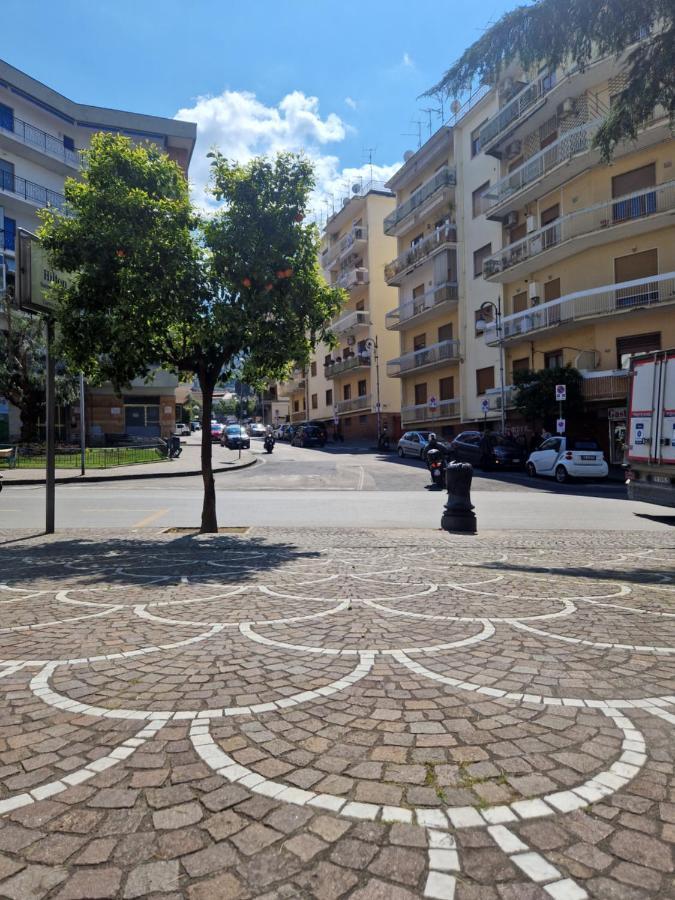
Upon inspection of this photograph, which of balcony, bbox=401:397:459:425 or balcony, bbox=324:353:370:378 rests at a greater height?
balcony, bbox=324:353:370:378

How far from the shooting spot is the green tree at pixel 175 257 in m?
7.80

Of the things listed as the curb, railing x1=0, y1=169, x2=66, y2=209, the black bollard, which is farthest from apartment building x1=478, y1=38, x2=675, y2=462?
railing x1=0, y1=169, x2=66, y2=209

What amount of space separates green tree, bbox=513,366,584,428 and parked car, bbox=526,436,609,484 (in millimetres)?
2981

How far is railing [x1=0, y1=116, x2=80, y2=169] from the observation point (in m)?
33.7

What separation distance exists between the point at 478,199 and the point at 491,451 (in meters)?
17.2

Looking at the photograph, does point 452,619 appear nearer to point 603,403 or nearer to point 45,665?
point 45,665

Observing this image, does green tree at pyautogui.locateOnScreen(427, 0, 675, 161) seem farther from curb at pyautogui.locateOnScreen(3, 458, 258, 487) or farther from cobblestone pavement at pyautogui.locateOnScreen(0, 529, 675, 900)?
curb at pyautogui.locateOnScreen(3, 458, 258, 487)

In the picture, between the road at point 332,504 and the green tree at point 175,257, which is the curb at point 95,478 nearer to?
the road at point 332,504

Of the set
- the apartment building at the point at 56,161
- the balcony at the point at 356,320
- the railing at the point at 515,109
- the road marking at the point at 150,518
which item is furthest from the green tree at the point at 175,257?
the balcony at the point at 356,320

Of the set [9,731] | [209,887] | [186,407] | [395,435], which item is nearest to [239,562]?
[9,731]

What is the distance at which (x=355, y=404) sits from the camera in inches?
1933

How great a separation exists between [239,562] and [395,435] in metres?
38.5

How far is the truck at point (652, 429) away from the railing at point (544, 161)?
15.7 m

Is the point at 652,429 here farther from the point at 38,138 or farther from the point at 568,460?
the point at 38,138
